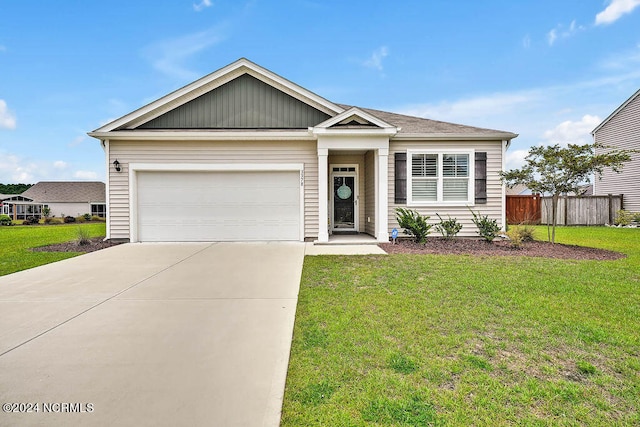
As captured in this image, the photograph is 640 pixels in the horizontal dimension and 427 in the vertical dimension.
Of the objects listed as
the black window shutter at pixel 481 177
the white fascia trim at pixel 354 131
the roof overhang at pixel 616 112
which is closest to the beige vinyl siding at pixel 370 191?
the white fascia trim at pixel 354 131

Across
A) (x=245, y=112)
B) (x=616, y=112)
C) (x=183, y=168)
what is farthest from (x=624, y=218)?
(x=183, y=168)

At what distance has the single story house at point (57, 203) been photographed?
117 ft

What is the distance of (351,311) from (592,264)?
5.73 m

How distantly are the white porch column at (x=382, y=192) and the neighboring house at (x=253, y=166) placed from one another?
42 mm

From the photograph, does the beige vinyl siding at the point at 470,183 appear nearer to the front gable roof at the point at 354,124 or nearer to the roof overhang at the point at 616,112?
the front gable roof at the point at 354,124

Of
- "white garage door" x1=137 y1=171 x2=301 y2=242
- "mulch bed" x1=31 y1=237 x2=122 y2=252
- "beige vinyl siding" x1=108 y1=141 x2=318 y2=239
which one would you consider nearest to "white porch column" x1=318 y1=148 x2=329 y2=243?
"beige vinyl siding" x1=108 y1=141 x2=318 y2=239

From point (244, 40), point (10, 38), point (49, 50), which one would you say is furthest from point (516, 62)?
point (10, 38)

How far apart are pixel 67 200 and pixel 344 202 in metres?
38.0

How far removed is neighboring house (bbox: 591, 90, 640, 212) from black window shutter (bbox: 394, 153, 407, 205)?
596 inches

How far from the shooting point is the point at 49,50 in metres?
11.7

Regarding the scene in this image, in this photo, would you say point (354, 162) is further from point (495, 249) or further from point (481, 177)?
point (495, 249)

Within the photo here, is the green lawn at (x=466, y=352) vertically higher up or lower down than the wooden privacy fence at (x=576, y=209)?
lower down

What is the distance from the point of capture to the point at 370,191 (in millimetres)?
10797

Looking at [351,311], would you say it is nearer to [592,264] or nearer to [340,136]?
[592,264]
